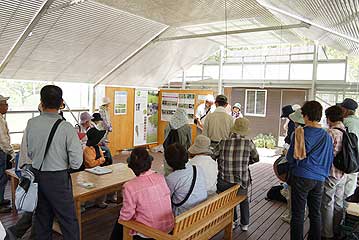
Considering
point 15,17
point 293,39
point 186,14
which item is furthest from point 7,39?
point 293,39

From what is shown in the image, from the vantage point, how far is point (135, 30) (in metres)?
6.74

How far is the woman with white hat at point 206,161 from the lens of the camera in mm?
2898

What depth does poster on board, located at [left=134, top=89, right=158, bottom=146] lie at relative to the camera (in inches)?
324

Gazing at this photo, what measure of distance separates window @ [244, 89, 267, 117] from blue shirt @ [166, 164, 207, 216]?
8.52m

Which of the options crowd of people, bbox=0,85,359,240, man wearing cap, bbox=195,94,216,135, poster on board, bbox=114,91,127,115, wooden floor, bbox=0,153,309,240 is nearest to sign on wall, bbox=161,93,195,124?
man wearing cap, bbox=195,94,216,135

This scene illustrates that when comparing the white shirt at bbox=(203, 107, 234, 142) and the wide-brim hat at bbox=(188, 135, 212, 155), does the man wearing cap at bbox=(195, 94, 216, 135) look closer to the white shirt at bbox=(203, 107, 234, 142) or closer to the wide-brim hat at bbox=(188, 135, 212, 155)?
the white shirt at bbox=(203, 107, 234, 142)

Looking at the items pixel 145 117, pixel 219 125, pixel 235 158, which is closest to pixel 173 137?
pixel 219 125

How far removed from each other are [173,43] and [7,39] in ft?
13.4

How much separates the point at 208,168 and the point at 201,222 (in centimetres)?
59

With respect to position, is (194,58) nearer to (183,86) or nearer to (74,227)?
(183,86)

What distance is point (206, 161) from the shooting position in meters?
2.93

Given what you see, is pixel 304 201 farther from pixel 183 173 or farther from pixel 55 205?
pixel 55 205

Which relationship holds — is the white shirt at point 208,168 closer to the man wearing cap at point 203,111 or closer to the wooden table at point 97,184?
the wooden table at point 97,184

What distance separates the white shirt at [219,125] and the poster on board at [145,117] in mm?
4398
